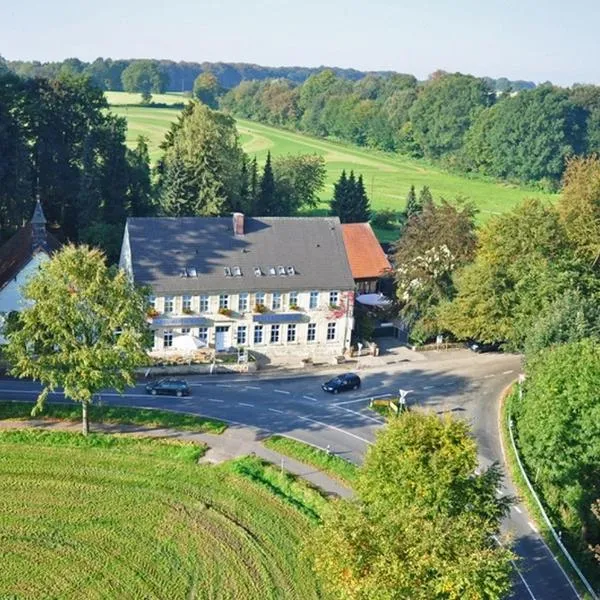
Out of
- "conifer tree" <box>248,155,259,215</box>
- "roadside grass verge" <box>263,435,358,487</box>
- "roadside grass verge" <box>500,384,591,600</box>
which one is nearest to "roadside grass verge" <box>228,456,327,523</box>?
"roadside grass verge" <box>263,435,358,487</box>

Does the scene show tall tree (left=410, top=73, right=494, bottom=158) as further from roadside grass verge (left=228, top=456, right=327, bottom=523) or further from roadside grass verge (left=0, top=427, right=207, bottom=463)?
roadside grass verge (left=228, top=456, right=327, bottom=523)

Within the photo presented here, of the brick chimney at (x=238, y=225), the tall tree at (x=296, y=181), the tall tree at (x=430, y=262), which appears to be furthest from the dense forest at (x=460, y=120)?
the brick chimney at (x=238, y=225)

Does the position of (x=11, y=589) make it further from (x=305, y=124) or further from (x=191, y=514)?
(x=305, y=124)

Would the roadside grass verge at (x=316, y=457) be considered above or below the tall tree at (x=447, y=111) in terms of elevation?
below

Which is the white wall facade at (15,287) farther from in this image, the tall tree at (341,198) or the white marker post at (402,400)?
the tall tree at (341,198)

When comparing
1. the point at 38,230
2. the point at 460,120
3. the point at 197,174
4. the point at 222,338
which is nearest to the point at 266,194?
the point at 197,174

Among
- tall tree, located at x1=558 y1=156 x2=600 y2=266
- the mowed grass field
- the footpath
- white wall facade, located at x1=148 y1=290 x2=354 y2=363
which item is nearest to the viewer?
the mowed grass field

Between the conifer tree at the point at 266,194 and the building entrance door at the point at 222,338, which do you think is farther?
the conifer tree at the point at 266,194
